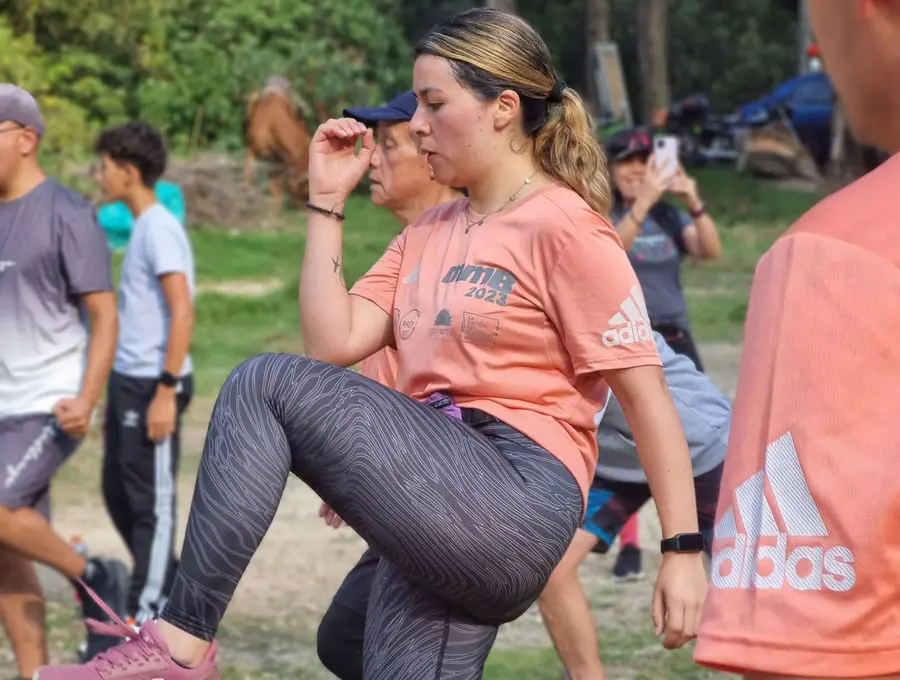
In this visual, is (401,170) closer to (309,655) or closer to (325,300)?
(325,300)

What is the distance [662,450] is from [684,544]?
Answer: 176 millimetres

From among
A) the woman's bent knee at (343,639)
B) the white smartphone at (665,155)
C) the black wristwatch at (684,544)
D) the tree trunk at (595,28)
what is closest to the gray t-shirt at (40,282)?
the woman's bent knee at (343,639)

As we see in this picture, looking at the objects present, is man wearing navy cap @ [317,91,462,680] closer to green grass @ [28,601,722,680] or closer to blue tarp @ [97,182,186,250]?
green grass @ [28,601,722,680]

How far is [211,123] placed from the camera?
81.0 feet

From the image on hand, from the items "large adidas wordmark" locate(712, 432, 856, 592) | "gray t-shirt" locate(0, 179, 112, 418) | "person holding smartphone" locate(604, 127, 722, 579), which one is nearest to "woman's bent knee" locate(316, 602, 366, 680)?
"gray t-shirt" locate(0, 179, 112, 418)

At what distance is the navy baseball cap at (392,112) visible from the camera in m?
3.60

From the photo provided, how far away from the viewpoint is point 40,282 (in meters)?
5.11

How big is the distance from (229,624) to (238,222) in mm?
14968

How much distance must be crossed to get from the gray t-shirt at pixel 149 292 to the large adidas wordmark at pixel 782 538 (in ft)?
15.4

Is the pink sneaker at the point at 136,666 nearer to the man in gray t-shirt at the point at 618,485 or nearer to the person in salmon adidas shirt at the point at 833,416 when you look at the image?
the person in salmon adidas shirt at the point at 833,416

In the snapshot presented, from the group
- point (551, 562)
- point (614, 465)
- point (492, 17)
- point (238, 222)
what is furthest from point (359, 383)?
point (238, 222)

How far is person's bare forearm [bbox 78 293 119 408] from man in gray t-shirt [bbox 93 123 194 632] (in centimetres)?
65

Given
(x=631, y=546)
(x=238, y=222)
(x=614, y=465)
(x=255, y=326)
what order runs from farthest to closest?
(x=238, y=222) < (x=255, y=326) < (x=631, y=546) < (x=614, y=465)

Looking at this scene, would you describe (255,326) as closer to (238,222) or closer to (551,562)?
(238,222)
